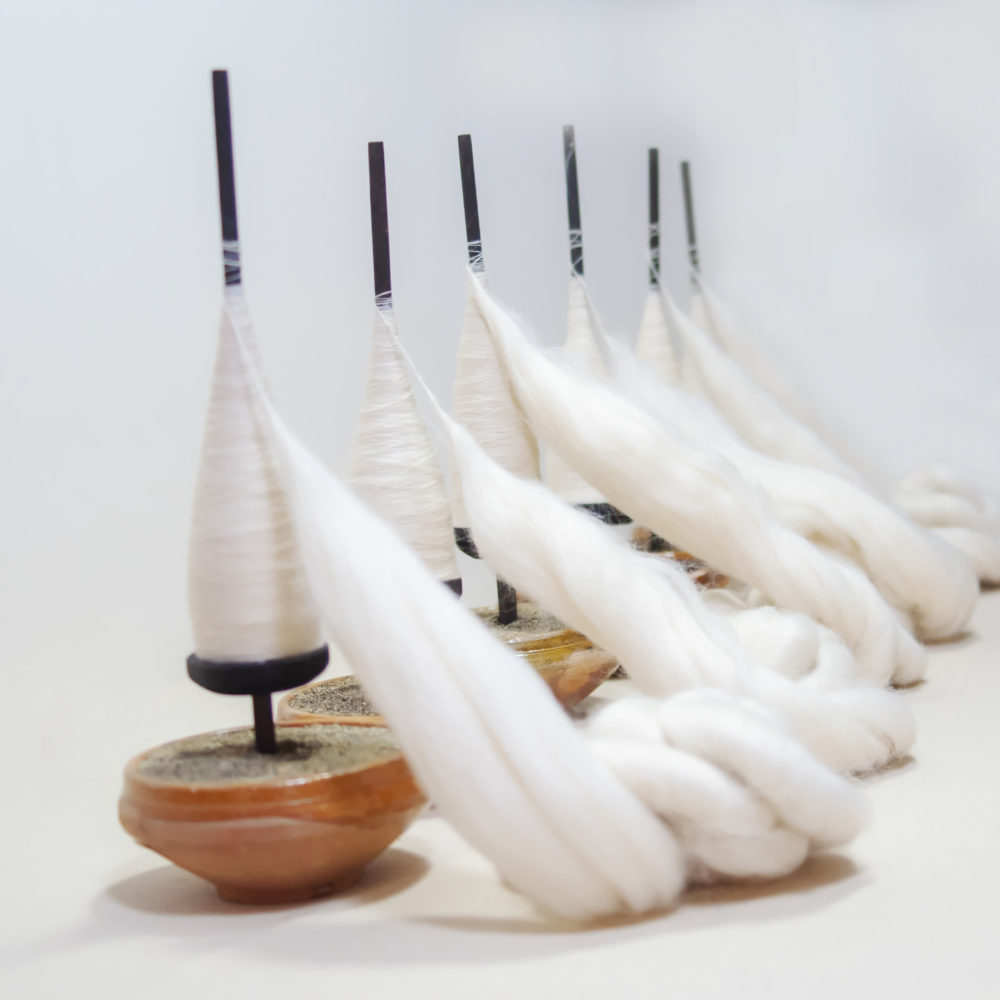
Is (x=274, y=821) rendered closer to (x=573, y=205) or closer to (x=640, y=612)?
(x=640, y=612)

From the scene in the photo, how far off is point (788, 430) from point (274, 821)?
4.98ft

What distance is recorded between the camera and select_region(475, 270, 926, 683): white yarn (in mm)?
1594

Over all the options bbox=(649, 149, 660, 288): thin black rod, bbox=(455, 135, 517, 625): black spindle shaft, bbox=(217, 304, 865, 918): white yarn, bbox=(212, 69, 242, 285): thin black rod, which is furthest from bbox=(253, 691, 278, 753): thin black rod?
bbox=(649, 149, 660, 288): thin black rod

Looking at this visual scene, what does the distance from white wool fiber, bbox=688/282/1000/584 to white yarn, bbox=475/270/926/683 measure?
2.08 feet

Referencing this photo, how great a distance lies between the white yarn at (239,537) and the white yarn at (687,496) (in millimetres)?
537

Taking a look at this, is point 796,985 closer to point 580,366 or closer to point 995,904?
point 995,904

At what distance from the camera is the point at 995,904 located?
106 centimetres

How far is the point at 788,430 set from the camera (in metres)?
2.35

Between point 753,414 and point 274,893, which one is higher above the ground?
point 753,414

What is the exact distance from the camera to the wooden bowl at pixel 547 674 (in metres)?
1.50

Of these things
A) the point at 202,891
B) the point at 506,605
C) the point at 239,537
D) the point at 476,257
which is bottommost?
the point at 202,891

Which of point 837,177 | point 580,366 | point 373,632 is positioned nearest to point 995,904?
point 373,632

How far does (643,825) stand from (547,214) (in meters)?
2.03

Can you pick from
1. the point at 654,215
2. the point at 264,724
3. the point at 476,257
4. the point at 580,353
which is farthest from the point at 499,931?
the point at 654,215
